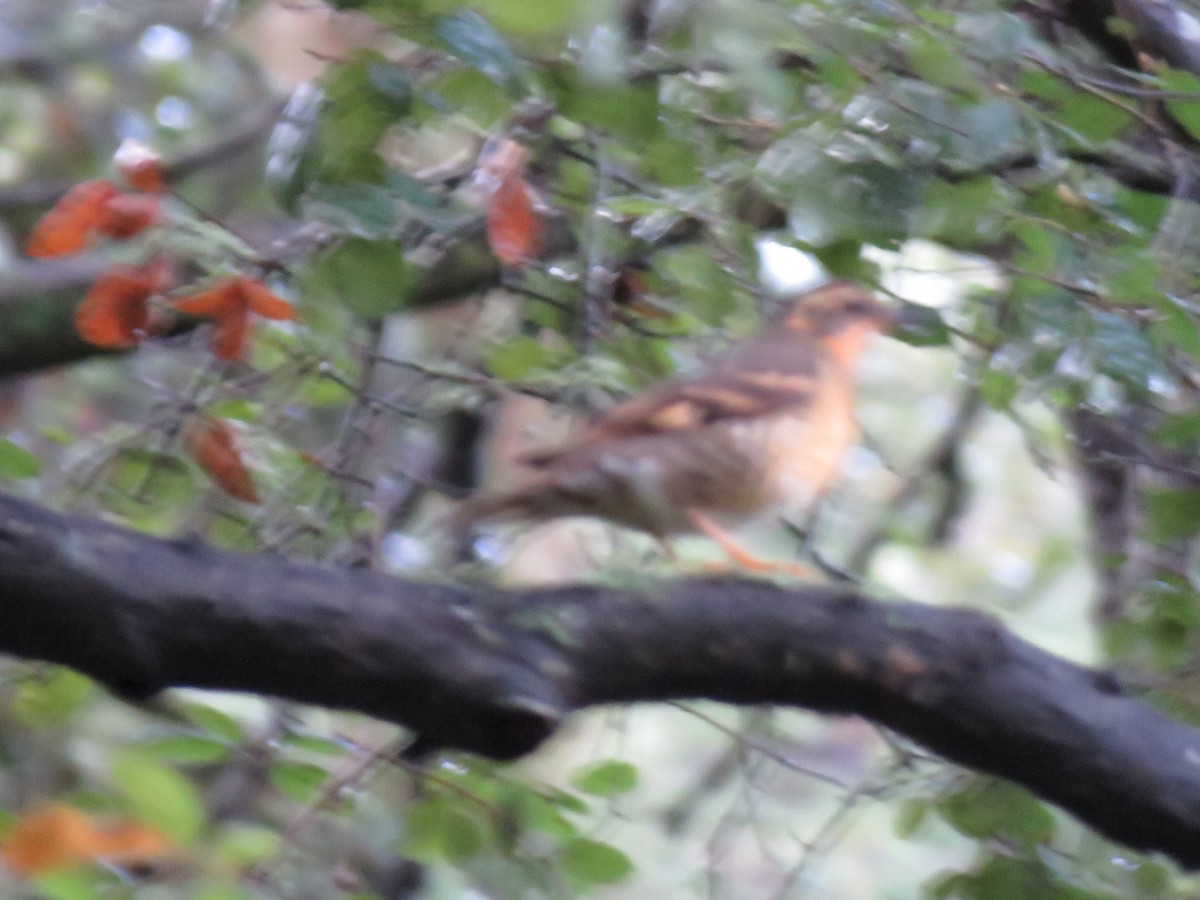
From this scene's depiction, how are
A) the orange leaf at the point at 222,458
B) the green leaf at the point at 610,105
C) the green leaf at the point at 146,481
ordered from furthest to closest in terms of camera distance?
the green leaf at the point at 146,481 → the orange leaf at the point at 222,458 → the green leaf at the point at 610,105

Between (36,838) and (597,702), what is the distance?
90 centimetres

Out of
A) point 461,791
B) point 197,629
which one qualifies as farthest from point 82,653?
point 461,791

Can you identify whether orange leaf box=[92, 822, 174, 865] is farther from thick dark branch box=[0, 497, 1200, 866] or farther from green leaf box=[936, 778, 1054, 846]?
green leaf box=[936, 778, 1054, 846]

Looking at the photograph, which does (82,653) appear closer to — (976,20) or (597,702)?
(597,702)

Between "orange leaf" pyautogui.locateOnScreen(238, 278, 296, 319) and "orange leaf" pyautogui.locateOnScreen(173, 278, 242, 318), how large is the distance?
0.02m

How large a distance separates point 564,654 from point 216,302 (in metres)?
1.09

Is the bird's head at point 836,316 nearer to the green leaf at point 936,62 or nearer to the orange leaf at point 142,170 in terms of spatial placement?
the green leaf at point 936,62

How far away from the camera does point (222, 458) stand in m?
3.54

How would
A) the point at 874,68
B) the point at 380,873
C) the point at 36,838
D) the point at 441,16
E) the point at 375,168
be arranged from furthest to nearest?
the point at 380,873 → the point at 874,68 → the point at 375,168 → the point at 441,16 → the point at 36,838

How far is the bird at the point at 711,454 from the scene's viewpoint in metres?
3.32

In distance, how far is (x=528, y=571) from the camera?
7238 millimetres

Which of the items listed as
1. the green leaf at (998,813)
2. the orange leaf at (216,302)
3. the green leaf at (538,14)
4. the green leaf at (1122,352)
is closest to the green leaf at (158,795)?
the green leaf at (538,14)

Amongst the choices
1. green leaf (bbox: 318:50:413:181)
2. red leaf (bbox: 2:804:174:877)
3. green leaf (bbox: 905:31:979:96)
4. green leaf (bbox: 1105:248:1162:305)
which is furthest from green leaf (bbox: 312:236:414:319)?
green leaf (bbox: 1105:248:1162:305)

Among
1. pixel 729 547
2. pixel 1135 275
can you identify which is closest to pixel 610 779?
pixel 729 547
